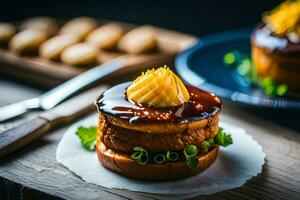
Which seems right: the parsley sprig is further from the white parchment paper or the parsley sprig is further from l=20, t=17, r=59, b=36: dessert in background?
l=20, t=17, r=59, b=36: dessert in background

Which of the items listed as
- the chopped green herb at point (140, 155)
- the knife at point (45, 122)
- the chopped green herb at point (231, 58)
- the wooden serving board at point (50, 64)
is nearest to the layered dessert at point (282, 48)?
the chopped green herb at point (231, 58)

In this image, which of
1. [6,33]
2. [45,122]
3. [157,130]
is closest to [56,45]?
[6,33]

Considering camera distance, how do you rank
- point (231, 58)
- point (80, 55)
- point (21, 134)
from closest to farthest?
point (21, 134) < point (231, 58) < point (80, 55)

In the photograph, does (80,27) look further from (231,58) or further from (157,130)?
(157,130)

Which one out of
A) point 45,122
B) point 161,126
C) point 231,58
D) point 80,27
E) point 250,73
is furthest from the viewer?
point 80,27

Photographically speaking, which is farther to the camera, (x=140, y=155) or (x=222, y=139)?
(x=222, y=139)

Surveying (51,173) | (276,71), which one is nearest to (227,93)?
(276,71)
